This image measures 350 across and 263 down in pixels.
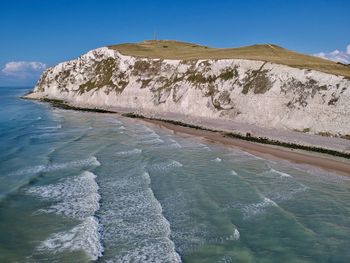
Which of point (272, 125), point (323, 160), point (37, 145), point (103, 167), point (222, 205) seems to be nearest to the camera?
point (222, 205)

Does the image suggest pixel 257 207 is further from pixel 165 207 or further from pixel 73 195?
pixel 73 195

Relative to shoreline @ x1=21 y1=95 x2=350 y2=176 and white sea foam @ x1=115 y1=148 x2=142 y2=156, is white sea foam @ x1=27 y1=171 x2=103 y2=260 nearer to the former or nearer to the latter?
white sea foam @ x1=115 y1=148 x2=142 y2=156

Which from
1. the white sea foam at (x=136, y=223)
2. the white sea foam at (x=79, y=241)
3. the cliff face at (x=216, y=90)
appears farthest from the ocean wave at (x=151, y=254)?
the cliff face at (x=216, y=90)

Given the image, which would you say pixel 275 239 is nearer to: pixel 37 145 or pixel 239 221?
pixel 239 221

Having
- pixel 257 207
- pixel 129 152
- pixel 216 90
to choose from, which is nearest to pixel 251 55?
pixel 216 90

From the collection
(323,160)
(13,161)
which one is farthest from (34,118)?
(323,160)
